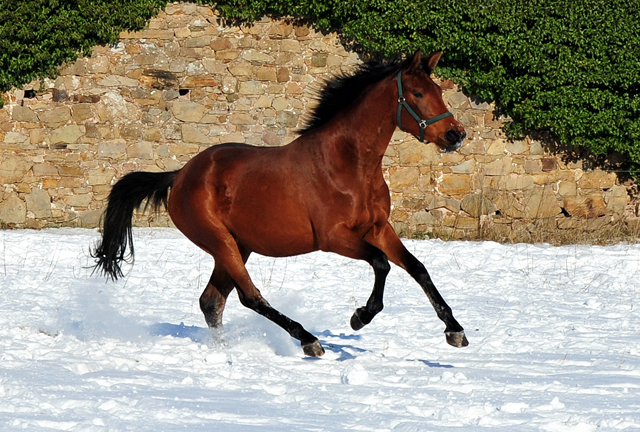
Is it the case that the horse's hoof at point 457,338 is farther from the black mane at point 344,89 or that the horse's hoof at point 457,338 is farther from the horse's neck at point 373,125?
the black mane at point 344,89

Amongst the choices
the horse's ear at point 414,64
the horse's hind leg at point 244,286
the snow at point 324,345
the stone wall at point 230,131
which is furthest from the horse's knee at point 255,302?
the stone wall at point 230,131

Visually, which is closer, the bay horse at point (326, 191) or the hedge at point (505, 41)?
the bay horse at point (326, 191)

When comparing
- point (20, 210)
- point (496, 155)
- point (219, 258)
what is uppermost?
point (219, 258)

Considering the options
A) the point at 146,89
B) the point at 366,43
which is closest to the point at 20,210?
the point at 146,89

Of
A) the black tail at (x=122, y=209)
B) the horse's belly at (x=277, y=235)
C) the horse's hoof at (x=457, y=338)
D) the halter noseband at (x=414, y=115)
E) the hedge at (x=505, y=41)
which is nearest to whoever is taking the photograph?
the horse's hoof at (x=457, y=338)

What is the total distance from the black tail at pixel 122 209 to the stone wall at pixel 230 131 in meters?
4.66

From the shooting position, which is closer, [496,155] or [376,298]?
[376,298]

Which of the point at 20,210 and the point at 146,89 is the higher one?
the point at 146,89

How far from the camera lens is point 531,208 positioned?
11453 mm

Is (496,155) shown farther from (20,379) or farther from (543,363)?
(20,379)

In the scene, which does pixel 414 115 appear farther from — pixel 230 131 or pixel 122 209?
pixel 230 131

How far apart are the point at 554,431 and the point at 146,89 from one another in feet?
28.3

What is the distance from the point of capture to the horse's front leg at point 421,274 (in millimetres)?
5230

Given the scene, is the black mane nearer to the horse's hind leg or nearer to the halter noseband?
the halter noseband
